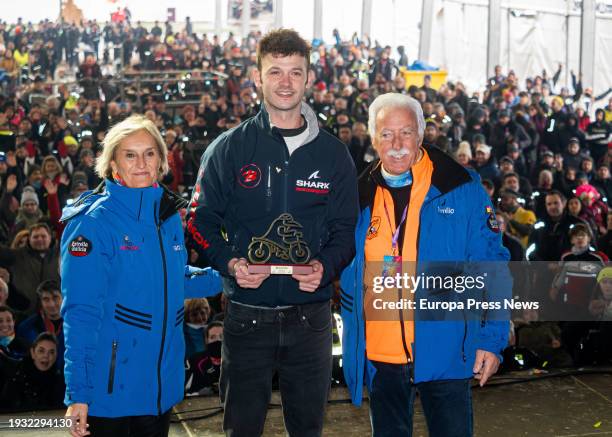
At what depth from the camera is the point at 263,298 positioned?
3242mm

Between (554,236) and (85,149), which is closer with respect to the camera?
(554,236)

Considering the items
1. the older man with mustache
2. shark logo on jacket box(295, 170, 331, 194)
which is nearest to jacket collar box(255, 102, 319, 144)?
shark logo on jacket box(295, 170, 331, 194)

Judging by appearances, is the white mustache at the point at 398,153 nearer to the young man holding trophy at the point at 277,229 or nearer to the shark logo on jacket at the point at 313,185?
the young man holding trophy at the point at 277,229

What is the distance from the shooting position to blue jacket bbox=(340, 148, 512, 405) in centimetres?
331

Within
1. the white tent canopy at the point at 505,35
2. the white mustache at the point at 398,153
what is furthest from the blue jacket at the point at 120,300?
Result: the white tent canopy at the point at 505,35

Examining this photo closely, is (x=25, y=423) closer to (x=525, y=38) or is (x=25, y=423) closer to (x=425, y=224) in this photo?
(x=425, y=224)

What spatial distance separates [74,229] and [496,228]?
5.59 ft

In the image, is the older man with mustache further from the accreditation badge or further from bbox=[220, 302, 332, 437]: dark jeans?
bbox=[220, 302, 332, 437]: dark jeans

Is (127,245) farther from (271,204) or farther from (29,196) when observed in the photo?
(29,196)

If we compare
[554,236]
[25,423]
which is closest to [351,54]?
[554,236]

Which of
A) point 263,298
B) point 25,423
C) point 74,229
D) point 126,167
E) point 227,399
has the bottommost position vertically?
point 25,423

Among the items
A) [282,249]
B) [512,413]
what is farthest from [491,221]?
[512,413]

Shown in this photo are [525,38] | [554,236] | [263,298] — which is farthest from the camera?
[525,38]

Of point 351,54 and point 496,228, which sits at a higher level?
point 351,54
